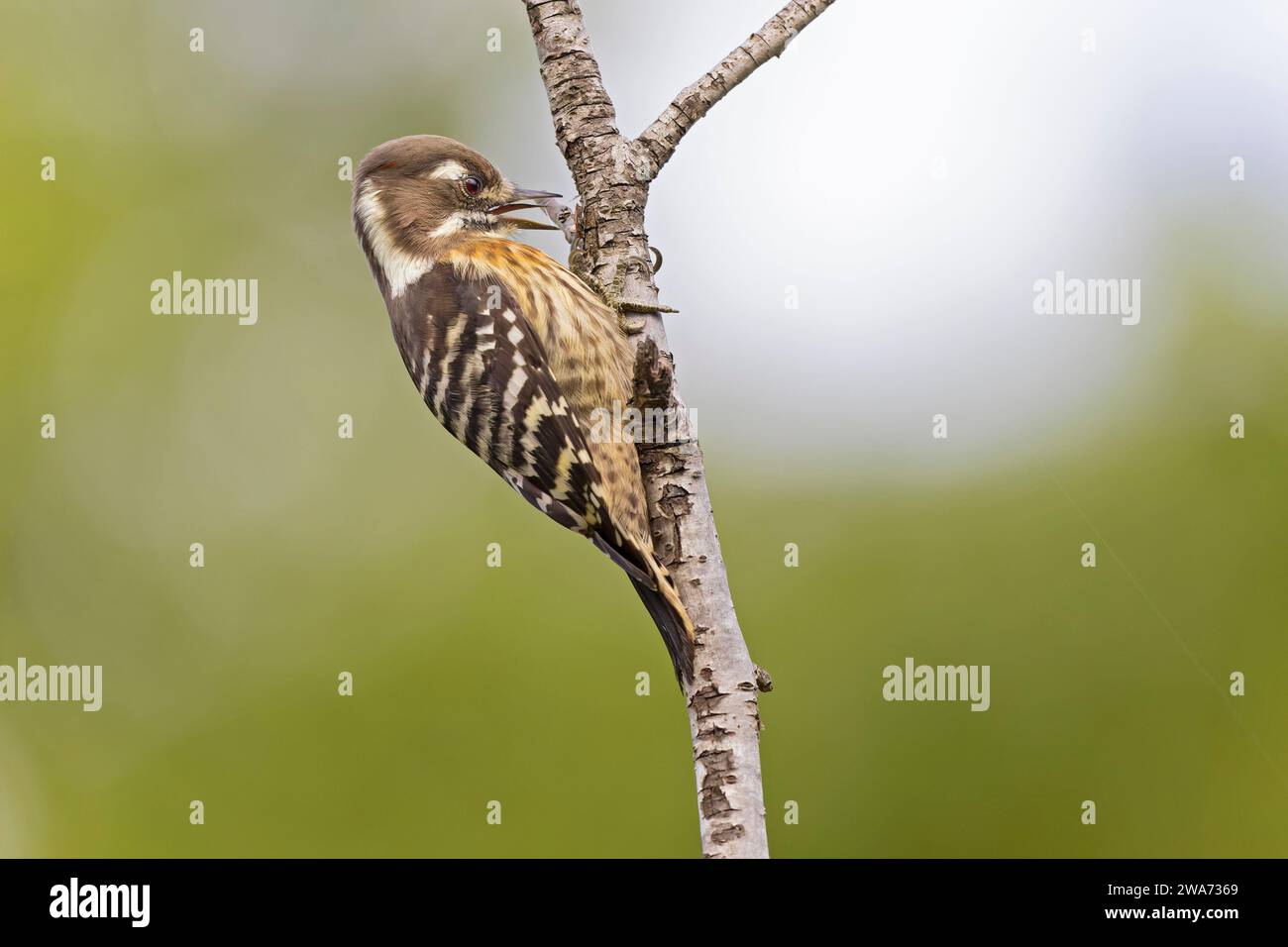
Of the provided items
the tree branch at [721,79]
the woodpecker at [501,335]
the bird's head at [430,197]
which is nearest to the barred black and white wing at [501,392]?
the woodpecker at [501,335]

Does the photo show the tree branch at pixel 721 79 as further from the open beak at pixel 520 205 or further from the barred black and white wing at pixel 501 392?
the open beak at pixel 520 205

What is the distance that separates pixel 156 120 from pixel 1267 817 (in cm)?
890

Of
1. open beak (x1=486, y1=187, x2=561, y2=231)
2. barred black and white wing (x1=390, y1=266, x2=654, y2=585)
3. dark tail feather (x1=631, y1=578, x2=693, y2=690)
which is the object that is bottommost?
dark tail feather (x1=631, y1=578, x2=693, y2=690)

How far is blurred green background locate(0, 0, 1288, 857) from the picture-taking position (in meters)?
6.94

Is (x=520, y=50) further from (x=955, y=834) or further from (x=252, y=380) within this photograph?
(x=955, y=834)

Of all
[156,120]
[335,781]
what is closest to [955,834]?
[335,781]

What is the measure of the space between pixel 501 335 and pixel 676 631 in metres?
1.34

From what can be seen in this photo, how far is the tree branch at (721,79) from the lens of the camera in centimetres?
342

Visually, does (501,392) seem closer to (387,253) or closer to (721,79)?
(387,253)

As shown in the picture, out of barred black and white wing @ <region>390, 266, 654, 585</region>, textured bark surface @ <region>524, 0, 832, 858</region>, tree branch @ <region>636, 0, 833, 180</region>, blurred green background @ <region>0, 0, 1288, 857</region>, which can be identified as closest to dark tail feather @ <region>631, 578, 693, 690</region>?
textured bark surface @ <region>524, 0, 832, 858</region>

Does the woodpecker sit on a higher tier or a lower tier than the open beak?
lower

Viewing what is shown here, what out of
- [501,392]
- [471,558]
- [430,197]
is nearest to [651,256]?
[501,392]

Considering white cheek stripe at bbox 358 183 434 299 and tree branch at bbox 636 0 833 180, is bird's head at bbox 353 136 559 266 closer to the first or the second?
white cheek stripe at bbox 358 183 434 299

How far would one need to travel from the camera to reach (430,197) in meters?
4.29
